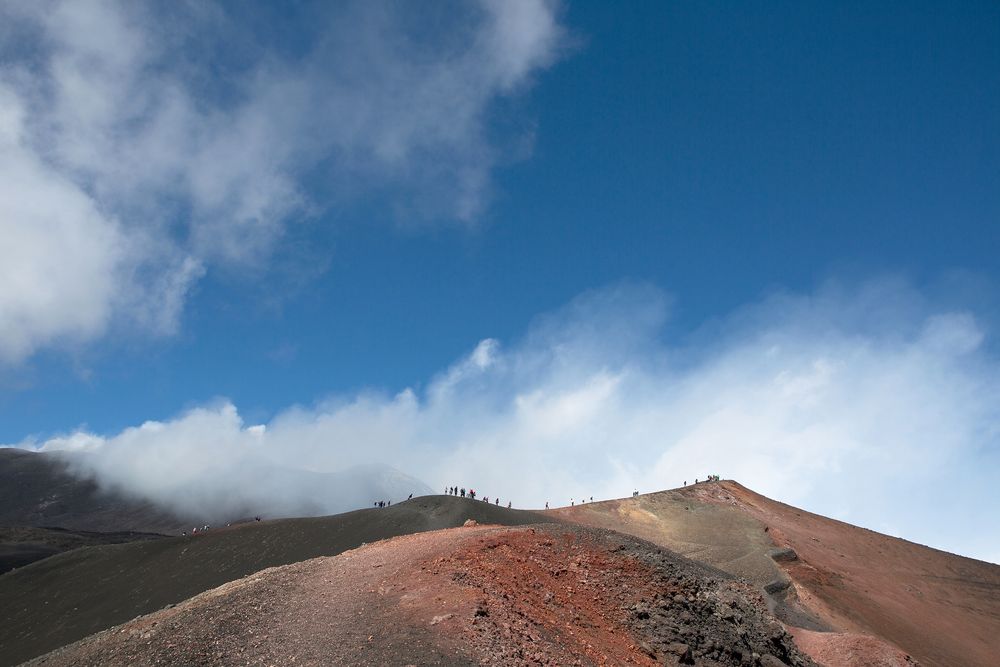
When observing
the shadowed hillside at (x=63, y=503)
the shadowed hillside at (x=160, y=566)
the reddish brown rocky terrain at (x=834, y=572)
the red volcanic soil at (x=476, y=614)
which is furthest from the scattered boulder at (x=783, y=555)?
the shadowed hillside at (x=63, y=503)

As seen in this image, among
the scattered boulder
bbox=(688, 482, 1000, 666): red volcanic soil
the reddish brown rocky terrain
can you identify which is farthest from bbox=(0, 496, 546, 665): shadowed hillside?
bbox=(688, 482, 1000, 666): red volcanic soil

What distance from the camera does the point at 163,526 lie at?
114m

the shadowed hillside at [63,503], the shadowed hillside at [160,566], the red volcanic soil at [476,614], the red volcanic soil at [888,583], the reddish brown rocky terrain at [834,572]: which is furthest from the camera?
the shadowed hillside at [63,503]

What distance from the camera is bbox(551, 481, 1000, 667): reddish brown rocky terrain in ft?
108

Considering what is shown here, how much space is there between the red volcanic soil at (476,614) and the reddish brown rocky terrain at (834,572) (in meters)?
8.78

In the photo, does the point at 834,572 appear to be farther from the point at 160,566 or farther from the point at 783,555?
the point at 160,566

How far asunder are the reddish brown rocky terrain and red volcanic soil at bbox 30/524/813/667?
346 inches

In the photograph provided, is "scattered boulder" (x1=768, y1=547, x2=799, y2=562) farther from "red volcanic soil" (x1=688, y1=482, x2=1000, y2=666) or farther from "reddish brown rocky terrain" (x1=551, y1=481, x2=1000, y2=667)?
"red volcanic soil" (x1=688, y1=482, x2=1000, y2=666)

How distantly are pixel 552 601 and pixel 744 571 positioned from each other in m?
28.1

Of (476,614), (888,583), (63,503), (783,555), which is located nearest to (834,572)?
(783,555)

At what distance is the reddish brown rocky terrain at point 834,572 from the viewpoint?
3278cm

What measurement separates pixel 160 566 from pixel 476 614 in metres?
29.5

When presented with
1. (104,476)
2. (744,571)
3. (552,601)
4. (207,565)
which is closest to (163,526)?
(104,476)

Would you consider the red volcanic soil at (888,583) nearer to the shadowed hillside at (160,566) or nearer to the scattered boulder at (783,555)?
the scattered boulder at (783,555)
